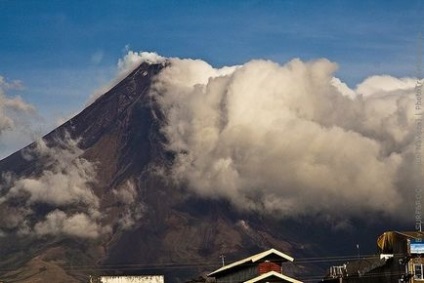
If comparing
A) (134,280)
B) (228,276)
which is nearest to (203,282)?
(134,280)

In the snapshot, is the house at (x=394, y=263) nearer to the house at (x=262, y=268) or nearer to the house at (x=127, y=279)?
the house at (x=262, y=268)

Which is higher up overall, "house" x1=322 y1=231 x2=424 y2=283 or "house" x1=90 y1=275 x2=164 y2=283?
"house" x1=90 y1=275 x2=164 y2=283

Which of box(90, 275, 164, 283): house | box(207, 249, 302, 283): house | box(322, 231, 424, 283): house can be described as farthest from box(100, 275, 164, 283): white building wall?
box(207, 249, 302, 283): house

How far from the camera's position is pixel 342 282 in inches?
4956

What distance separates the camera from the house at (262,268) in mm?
81000

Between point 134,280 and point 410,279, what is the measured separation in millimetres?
46586

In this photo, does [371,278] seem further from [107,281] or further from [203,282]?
[107,281]

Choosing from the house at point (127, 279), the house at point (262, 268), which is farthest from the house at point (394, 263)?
the house at point (127, 279)

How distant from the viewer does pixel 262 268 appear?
87.5m

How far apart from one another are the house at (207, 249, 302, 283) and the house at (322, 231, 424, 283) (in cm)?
2012

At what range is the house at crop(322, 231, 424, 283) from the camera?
332 feet

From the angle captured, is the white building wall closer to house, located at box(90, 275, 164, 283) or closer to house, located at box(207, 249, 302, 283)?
house, located at box(90, 275, 164, 283)

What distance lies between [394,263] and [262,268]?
25817 mm

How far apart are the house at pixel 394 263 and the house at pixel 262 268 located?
20.1 metres
